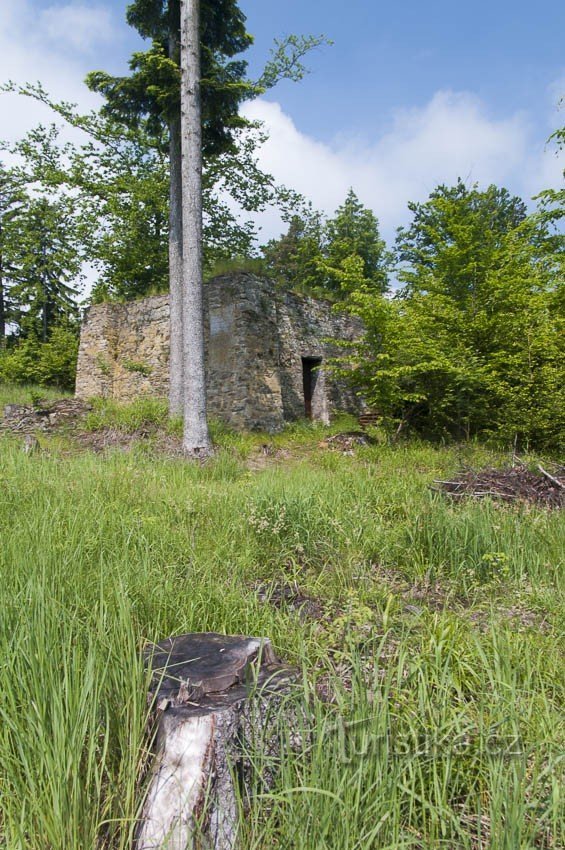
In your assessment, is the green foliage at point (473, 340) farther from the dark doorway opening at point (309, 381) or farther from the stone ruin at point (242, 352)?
the dark doorway opening at point (309, 381)

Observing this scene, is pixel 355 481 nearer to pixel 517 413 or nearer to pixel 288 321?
pixel 517 413

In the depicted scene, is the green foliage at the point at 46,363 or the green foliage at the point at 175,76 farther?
the green foliage at the point at 46,363

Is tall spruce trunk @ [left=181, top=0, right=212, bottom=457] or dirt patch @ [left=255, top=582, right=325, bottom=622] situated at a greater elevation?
tall spruce trunk @ [left=181, top=0, right=212, bottom=457]

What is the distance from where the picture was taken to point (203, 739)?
1568mm

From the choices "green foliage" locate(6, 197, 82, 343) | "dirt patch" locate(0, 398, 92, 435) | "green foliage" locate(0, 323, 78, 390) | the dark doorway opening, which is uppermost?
"green foliage" locate(6, 197, 82, 343)

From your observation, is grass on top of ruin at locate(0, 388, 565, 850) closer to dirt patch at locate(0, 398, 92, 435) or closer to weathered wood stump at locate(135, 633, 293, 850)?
weathered wood stump at locate(135, 633, 293, 850)

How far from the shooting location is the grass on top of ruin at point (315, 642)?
4.64 ft

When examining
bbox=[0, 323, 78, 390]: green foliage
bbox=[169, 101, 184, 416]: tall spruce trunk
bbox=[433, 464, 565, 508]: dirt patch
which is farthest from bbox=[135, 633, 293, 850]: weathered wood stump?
bbox=[0, 323, 78, 390]: green foliage

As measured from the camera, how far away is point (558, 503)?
17.5 ft

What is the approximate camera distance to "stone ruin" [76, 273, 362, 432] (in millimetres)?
11875

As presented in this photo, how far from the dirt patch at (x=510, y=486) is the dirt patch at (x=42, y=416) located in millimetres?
7467

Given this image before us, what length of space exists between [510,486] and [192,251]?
6629 mm

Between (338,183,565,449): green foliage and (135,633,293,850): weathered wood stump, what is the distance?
8037 mm

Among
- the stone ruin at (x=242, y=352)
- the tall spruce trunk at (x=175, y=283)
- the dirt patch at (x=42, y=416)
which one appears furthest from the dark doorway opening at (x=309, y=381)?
the dirt patch at (x=42, y=416)
